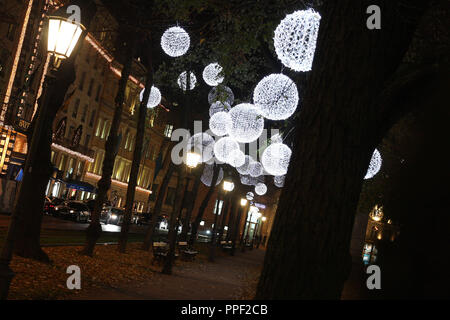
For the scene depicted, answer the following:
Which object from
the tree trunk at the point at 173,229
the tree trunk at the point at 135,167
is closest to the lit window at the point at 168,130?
the tree trunk at the point at 173,229

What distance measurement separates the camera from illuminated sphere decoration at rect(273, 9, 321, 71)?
8.75m

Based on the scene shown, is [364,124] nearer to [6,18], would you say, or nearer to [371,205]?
[371,205]

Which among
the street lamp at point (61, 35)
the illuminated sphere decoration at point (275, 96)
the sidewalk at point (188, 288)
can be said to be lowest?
the sidewalk at point (188, 288)

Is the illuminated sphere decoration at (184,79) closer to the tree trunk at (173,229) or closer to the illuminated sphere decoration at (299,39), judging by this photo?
the tree trunk at (173,229)

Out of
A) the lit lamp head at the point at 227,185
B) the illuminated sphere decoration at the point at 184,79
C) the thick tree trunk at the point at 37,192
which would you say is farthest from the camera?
the lit lamp head at the point at 227,185

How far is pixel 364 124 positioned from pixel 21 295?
7.18 metres

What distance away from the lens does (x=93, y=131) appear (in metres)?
56.9

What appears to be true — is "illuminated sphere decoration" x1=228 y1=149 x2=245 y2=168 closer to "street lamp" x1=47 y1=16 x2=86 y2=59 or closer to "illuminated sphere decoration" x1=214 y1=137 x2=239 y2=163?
"illuminated sphere decoration" x1=214 y1=137 x2=239 y2=163

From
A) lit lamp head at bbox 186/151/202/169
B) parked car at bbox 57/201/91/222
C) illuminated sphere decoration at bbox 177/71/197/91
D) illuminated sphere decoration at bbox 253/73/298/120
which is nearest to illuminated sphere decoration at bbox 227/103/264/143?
illuminated sphere decoration at bbox 253/73/298/120

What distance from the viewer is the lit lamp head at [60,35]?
7680 mm

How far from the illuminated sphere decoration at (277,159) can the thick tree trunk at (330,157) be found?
36.7 feet
